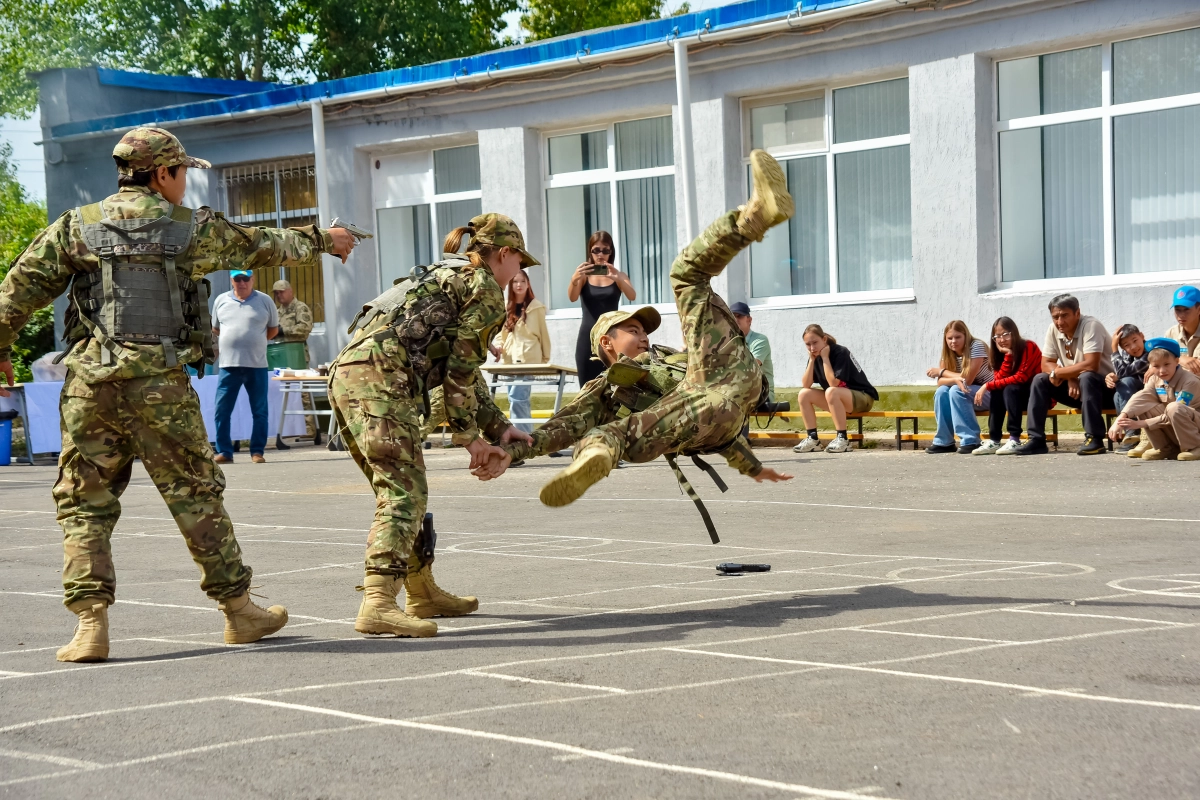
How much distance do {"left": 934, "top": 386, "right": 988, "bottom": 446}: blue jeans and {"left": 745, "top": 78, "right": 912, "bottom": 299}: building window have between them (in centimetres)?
315

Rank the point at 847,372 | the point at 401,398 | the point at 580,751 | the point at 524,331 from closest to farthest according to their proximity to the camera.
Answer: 1. the point at 580,751
2. the point at 401,398
3. the point at 847,372
4. the point at 524,331

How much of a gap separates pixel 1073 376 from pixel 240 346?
810 cm

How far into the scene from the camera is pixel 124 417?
5789 mm

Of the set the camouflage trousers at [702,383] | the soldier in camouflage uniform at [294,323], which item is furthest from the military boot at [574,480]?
the soldier in camouflage uniform at [294,323]

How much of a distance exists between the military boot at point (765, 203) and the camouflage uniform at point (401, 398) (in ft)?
3.66

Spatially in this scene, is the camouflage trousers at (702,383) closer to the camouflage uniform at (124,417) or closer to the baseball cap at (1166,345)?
the camouflage uniform at (124,417)

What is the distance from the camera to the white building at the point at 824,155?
15.7m

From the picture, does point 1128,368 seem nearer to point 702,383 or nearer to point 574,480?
point 702,383

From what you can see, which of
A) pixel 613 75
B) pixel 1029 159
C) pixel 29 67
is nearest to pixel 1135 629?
pixel 1029 159

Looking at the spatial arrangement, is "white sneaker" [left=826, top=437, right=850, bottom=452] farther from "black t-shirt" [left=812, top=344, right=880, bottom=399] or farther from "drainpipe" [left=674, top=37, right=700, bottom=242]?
"drainpipe" [left=674, top=37, right=700, bottom=242]

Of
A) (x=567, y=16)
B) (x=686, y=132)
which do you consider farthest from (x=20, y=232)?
(x=686, y=132)

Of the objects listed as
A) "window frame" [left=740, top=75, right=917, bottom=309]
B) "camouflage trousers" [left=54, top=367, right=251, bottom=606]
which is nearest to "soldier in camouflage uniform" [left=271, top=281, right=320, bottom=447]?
"window frame" [left=740, top=75, right=917, bottom=309]

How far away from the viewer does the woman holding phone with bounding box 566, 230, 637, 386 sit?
13266 mm

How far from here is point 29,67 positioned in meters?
38.5
